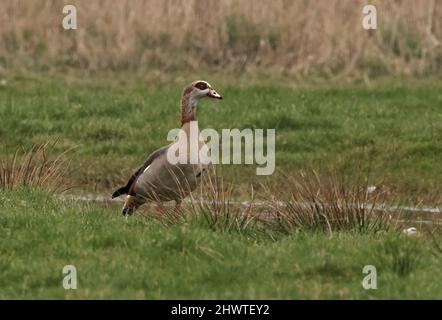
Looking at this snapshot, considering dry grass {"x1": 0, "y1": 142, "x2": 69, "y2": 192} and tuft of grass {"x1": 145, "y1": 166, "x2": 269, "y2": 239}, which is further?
dry grass {"x1": 0, "y1": 142, "x2": 69, "y2": 192}

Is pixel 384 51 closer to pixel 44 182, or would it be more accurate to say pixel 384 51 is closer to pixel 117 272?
pixel 44 182

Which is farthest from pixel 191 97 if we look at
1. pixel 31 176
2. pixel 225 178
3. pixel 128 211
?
pixel 225 178

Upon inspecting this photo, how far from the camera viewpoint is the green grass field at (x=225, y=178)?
8.86 metres

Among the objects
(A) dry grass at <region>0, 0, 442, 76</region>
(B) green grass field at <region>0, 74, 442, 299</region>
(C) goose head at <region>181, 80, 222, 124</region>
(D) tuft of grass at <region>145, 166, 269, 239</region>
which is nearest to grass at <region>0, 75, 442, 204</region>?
(B) green grass field at <region>0, 74, 442, 299</region>

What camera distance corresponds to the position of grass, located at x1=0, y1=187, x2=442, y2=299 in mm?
8641

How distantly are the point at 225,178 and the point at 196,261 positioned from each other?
583 centimetres

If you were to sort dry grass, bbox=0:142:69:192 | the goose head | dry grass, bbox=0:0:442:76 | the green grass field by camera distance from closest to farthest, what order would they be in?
the green grass field < dry grass, bbox=0:142:69:192 < the goose head < dry grass, bbox=0:0:442:76

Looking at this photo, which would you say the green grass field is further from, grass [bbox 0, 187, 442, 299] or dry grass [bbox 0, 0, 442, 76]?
dry grass [bbox 0, 0, 442, 76]

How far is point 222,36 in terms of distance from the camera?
1994 cm

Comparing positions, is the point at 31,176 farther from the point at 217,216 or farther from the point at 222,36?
the point at 222,36

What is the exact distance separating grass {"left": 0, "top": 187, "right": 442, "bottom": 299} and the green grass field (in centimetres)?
1

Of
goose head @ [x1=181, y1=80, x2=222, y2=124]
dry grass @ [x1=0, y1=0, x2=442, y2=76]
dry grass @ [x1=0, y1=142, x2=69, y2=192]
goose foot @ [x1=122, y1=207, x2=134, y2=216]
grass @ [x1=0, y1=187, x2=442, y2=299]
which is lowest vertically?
goose foot @ [x1=122, y1=207, x2=134, y2=216]

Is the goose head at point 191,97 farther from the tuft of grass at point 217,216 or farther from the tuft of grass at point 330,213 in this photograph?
the tuft of grass at point 330,213

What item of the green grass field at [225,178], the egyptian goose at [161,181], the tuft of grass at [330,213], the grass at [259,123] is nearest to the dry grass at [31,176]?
the green grass field at [225,178]
